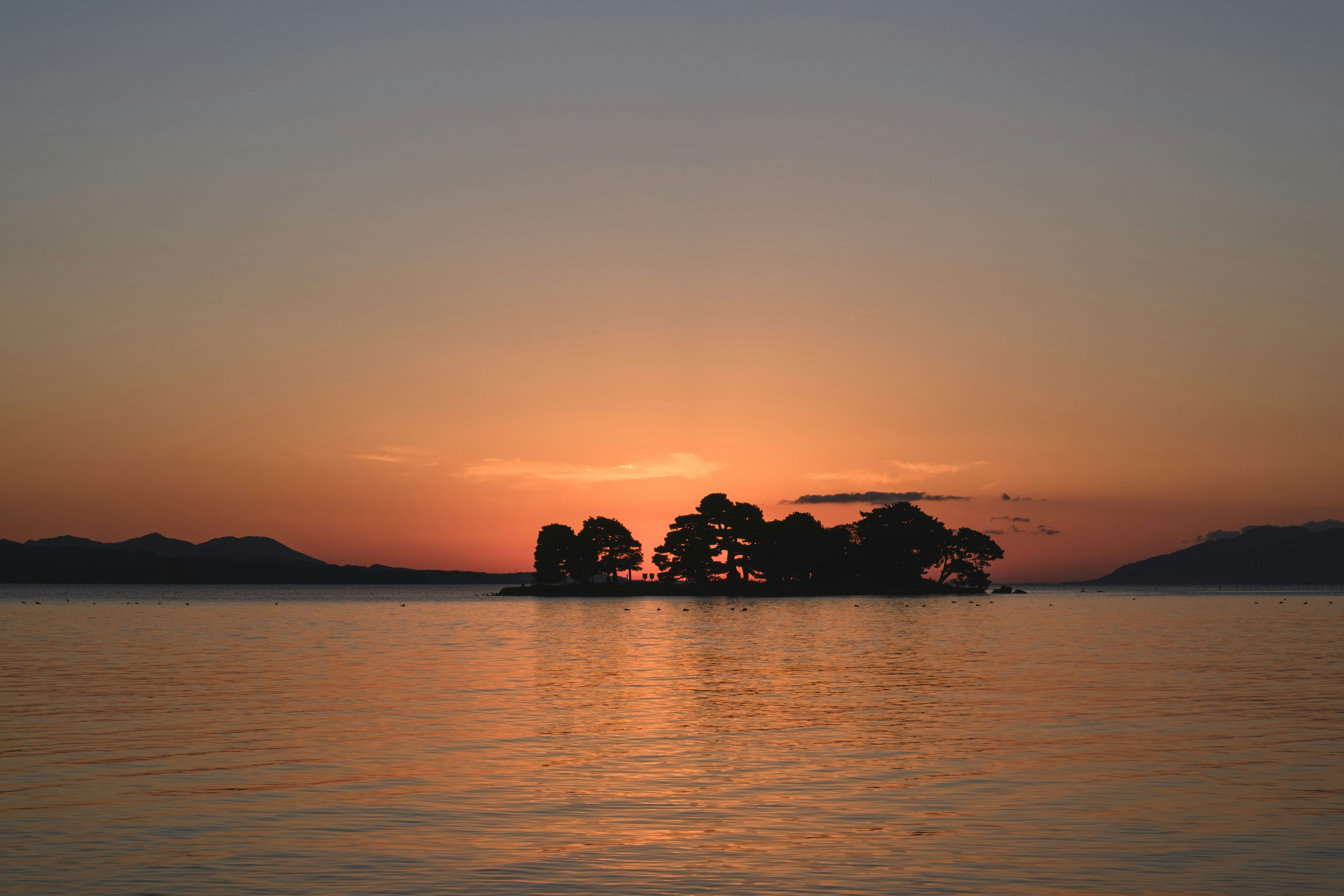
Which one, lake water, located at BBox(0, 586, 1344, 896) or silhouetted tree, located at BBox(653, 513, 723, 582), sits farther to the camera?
silhouetted tree, located at BBox(653, 513, 723, 582)

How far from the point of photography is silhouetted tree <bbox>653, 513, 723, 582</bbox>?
649ft

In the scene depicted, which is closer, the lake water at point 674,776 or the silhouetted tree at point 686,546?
the lake water at point 674,776

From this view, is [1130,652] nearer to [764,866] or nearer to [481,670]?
[481,670]

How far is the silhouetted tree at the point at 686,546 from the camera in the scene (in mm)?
197750

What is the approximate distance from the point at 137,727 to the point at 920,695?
29656 millimetres

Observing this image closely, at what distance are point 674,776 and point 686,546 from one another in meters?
172

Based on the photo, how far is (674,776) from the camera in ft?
86.3

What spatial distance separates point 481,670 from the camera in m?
57.4

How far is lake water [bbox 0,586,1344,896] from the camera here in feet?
58.5

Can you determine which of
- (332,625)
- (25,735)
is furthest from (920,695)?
(332,625)

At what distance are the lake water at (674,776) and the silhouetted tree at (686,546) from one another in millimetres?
133726

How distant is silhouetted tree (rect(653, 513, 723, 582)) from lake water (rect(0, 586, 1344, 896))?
134 m

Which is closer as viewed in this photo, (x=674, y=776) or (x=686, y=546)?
(x=674, y=776)

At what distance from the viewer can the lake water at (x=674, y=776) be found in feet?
58.5
